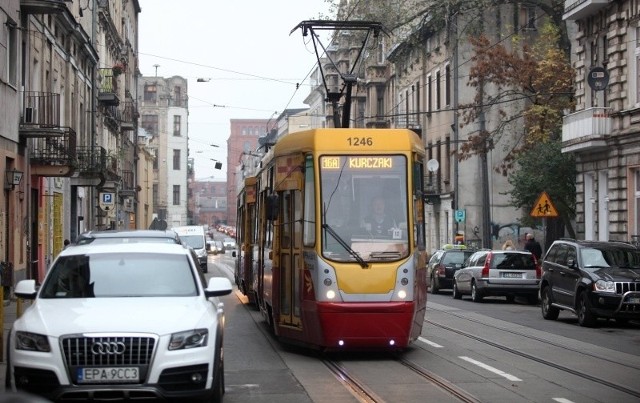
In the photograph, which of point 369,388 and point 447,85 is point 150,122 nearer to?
point 447,85

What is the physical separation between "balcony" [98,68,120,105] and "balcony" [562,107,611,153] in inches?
895

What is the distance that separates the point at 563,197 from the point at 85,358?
34.8 meters

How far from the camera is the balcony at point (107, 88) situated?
5109cm

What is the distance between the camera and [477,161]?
54156 mm

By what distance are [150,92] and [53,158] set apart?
9346 centimetres

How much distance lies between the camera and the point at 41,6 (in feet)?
97.4

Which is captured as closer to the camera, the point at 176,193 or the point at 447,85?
the point at 447,85

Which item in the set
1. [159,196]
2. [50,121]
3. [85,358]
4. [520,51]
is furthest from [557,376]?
[159,196]

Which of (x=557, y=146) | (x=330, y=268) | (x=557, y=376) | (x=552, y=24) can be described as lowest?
(x=557, y=376)

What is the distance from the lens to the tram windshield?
51.1ft

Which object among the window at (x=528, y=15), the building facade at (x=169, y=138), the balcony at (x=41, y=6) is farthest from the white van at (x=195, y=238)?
the building facade at (x=169, y=138)

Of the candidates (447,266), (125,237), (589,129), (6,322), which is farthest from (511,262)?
(125,237)

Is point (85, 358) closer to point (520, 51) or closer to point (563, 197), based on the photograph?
point (563, 197)

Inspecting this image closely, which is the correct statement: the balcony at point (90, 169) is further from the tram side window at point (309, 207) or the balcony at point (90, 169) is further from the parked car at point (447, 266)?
the tram side window at point (309, 207)
